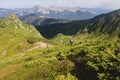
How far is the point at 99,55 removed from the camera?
55688 millimetres

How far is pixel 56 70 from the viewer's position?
58125mm

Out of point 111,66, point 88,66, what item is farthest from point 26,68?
point 111,66

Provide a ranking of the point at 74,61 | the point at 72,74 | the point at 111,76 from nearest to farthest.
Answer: the point at 111,76 → the point at 72,74 → the point at 74,61

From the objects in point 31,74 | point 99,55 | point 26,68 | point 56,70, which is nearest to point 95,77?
point 99,55

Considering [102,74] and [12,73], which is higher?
[102,74]

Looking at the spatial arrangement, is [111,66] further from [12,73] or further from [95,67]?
[12,73]

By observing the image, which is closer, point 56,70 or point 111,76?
point 111,76

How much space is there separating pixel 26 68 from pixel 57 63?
10261mm

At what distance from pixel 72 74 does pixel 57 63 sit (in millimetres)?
7239

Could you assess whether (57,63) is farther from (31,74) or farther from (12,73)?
(12,73)

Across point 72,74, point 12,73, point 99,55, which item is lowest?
point 12,73

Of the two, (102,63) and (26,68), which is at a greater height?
(102,63)

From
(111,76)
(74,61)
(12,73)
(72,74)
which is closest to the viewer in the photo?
(111,76)

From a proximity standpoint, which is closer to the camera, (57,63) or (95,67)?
(95,67)
